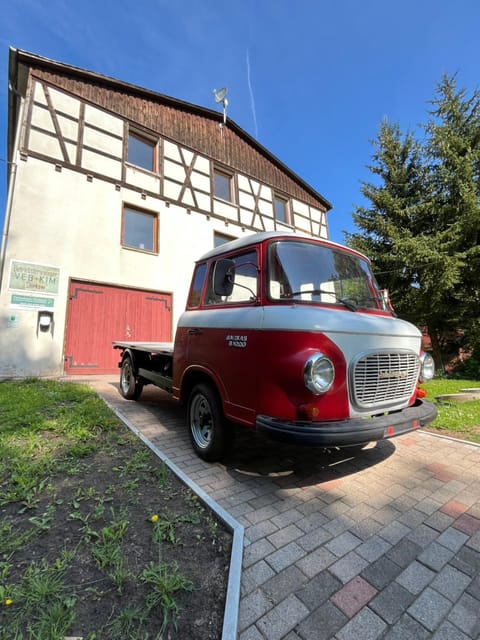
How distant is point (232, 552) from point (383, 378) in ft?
5.77

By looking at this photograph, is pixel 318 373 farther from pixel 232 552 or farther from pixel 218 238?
pixel 218 238

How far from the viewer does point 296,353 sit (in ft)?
7.80

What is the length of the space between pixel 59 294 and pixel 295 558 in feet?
29.0

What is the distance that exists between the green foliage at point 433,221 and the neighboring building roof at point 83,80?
5847 millimetres

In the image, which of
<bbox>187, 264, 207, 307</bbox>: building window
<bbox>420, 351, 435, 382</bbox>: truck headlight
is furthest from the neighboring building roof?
<bbox>420, 351, 435, 382</bbox>: truck headlight

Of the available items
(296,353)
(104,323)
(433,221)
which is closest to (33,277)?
(104,323)

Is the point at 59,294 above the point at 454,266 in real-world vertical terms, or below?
below

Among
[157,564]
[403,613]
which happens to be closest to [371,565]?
[403,613]

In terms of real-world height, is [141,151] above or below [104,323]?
above

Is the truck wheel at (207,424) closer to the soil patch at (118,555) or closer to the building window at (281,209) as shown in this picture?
the soil patch at (118,555)

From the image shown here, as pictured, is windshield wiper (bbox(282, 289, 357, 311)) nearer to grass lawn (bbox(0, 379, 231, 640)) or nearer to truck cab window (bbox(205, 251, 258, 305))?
A: truck cab window (bbox(205, 251, 258, 305))

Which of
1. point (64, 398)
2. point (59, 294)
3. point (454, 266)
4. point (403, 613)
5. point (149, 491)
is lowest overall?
point (403, 613)

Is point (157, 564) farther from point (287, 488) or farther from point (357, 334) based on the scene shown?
point (357, 334)

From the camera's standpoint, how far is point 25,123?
28.7 ft
